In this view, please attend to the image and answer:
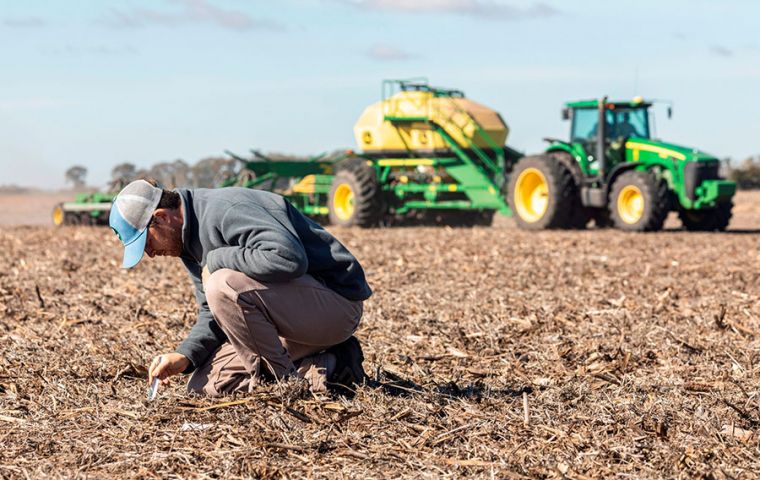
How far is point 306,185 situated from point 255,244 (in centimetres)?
1769

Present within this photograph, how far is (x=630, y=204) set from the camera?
17.5m

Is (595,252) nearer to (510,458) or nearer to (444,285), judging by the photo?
(444,285)

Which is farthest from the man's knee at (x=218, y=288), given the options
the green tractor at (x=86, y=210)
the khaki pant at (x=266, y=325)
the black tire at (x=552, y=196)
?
the green tractor at (x=86, y=210)

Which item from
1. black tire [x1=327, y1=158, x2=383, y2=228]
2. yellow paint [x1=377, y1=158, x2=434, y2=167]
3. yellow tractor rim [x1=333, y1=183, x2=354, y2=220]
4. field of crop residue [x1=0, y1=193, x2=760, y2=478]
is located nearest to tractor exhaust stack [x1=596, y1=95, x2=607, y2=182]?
yellow paint [x1=377, y1=158, x2=434, y2=167]

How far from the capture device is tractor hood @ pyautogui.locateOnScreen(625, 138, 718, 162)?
17.2 metres

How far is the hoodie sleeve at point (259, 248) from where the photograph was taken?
16.1ft

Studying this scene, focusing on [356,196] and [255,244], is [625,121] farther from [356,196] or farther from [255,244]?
[255,244]

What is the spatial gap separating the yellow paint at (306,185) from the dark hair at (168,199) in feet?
56.7

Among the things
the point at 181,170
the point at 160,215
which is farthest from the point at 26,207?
the point at 160,215

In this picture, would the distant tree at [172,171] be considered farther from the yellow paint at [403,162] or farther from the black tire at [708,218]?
the black tire at [708,218]

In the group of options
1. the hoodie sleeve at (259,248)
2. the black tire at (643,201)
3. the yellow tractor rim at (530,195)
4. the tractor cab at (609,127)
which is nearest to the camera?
the hoodie sleeve at (259,248)

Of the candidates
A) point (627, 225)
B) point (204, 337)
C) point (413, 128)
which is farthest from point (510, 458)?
point (413, 128)

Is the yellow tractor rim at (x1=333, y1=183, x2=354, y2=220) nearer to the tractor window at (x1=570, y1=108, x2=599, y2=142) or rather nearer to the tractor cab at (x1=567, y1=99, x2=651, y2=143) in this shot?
the tractor window at (x1=570, y1=108, x2=599, y2=142)

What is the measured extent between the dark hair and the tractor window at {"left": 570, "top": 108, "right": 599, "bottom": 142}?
45.3 feet
